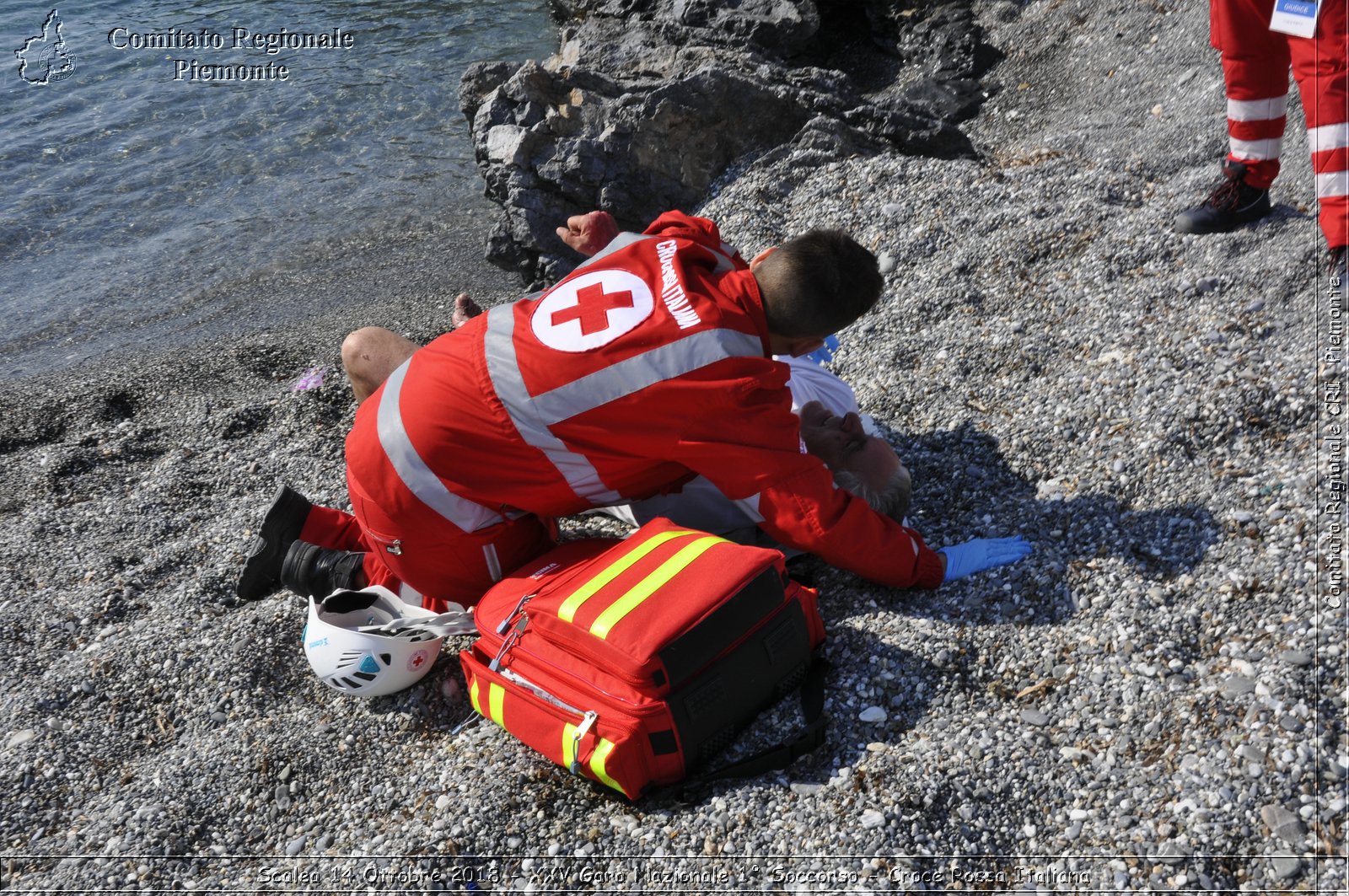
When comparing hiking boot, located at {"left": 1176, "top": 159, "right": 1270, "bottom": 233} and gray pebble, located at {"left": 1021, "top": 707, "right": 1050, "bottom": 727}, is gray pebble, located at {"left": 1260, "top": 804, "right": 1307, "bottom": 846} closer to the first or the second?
gray pebble, located at {"left": 1021, "top": 707, "right": 1050, "bottom": 727}

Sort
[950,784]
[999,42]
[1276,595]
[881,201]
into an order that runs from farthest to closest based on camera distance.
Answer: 1. [999,42]
2. [881,201]
3. [1276,595]
4. [950,784]

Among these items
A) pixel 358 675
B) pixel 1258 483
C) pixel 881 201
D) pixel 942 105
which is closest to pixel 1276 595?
pixel 1258 483

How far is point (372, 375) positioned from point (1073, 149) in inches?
183

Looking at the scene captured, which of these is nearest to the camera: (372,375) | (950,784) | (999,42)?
(950,784)

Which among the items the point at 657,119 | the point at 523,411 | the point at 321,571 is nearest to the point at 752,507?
the point at 523,411

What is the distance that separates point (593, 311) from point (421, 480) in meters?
0.85

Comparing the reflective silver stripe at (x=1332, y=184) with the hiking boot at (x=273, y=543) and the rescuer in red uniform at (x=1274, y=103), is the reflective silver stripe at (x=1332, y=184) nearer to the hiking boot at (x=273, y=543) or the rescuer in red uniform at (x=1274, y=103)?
the rescuer in red uniform at (x=1274, y=103)

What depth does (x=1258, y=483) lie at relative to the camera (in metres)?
3.34

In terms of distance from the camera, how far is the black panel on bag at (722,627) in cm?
282

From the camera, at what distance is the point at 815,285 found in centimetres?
324

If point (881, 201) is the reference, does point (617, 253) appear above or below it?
above

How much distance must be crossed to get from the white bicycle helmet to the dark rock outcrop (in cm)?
403

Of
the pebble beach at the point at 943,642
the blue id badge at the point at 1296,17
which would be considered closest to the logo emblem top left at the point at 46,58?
the pebble beach at the point at 943,642

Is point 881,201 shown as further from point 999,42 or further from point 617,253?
point 999,42
